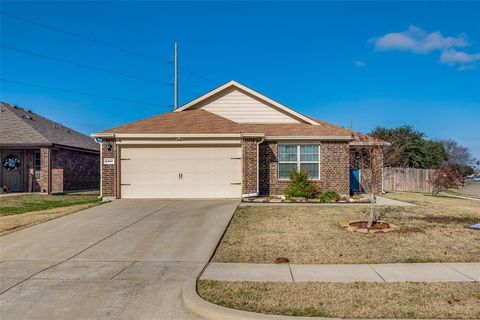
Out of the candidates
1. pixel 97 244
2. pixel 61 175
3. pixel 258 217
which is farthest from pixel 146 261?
pixel 61 175

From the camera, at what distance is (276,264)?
22.9 feet

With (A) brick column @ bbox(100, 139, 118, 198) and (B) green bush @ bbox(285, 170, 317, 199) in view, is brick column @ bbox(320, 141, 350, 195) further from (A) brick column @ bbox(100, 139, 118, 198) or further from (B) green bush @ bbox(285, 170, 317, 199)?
(A) brick column @ bbox(100, 139, 118, 198)

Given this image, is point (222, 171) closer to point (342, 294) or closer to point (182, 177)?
point (182, 177)

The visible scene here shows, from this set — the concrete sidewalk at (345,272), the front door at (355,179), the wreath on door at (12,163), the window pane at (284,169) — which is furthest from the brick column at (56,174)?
the concrete sidewalk at (345,272)

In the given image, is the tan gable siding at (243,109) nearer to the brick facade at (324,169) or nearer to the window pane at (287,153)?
the window pane at (287,153)

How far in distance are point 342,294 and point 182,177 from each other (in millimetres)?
12068

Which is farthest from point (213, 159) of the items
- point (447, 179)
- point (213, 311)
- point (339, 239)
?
point (447, 179)

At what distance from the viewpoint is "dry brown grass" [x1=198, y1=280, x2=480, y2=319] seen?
15.4ft

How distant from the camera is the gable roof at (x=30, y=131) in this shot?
21.7m

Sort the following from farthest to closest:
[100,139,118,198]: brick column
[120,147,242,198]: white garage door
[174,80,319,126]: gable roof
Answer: [174,80,319,126]: gable roof < [120,147,242,198]: white garage door < [100,139,118,198]: brick column

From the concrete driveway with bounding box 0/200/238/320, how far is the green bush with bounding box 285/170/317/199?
5.00 metres

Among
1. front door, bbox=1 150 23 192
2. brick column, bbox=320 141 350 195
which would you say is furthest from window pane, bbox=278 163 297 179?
front door, bbox=1 150 23 192

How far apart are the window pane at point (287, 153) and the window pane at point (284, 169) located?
0.27 m

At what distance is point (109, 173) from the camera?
16.3 metres
